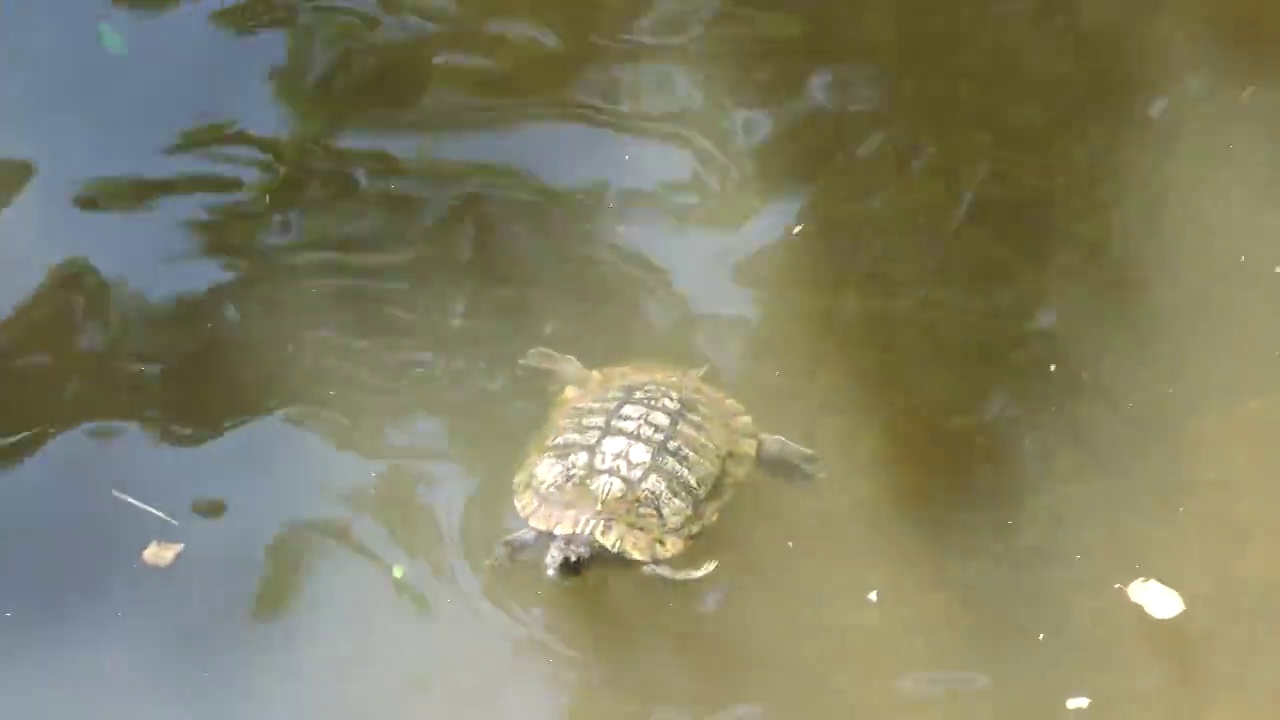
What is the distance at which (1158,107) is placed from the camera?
2.51 metres

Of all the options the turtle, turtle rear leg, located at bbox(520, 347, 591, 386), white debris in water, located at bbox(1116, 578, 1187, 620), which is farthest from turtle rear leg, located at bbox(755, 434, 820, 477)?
white debris in water, located at bbox(1116, 578, 1187, 620)

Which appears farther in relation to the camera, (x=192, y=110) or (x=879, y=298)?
(x=192, y=110)

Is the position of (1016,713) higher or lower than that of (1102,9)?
lower

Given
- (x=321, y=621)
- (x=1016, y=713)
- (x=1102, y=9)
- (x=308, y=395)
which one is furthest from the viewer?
(x=1102, y=9)

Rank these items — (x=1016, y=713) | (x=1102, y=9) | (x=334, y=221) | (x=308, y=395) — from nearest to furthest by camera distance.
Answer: (x=1016, y=713) → (x=308, y=395) → (x=334, y=221) → (x=1102, y=9)

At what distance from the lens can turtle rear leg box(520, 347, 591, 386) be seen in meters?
2.21

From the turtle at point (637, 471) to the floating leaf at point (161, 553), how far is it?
0.68 metres

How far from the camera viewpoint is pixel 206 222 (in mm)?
2432

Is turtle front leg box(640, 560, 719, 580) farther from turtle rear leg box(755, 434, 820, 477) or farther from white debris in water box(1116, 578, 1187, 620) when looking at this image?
white debris in water box(1116, 578, 1187, 620)

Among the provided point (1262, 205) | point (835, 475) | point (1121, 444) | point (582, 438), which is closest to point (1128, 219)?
point (1262, 205)

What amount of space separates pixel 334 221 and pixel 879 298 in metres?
1.32

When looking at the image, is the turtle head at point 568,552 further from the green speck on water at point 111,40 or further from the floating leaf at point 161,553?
the green speck on water at point 111,40

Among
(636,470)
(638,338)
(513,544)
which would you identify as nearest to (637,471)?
(636,470)

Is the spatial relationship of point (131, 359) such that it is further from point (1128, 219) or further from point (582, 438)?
point (1128, 219)
